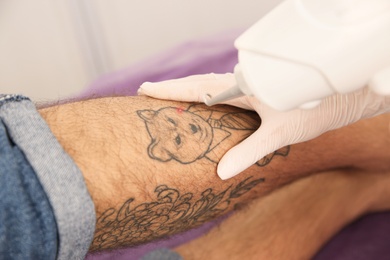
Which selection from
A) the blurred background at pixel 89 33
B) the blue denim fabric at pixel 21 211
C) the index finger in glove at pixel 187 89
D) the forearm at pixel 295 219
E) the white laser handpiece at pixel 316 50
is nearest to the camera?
the white laser handpiece at pixel 316 50

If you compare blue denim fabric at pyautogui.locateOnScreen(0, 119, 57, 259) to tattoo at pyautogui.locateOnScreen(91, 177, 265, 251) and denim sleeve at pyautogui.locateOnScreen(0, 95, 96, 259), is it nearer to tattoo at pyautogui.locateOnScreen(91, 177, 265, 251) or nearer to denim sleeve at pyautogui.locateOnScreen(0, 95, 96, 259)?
denim sleeve at pyautogui.locateOnScreen(0, 95, 96, 259)

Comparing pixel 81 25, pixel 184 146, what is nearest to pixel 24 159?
pixel 184 146

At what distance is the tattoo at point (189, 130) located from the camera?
0.83 metres

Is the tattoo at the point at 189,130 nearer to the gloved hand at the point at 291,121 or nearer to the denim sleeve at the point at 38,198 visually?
the gloved hand at the point at 291,121

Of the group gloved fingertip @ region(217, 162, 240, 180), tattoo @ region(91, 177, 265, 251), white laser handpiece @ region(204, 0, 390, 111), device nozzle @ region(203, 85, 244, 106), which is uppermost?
white laser handpiece @ region(204, 0, 390, 111)

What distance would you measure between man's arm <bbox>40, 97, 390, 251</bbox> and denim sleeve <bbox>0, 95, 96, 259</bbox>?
54 millimetres

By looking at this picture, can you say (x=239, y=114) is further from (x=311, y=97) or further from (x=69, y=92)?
(x=69, y=92)

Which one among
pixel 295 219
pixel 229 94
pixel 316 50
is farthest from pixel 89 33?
pixel 316 50

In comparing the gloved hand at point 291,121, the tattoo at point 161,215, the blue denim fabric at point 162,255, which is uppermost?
the gloved hand at point 291,121

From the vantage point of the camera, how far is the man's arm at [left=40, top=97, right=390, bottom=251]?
2.56 ft

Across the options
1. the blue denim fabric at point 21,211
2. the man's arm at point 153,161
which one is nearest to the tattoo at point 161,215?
the man's arm at point 153,161

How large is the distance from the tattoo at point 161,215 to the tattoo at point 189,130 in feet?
0.23

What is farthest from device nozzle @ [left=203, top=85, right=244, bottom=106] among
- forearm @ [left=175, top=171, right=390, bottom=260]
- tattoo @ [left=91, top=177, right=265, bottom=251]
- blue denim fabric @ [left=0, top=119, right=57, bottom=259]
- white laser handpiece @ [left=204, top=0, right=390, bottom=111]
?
forearm @ [left=175, top=171, right=390, bottom=260]

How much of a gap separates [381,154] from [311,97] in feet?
2.00
